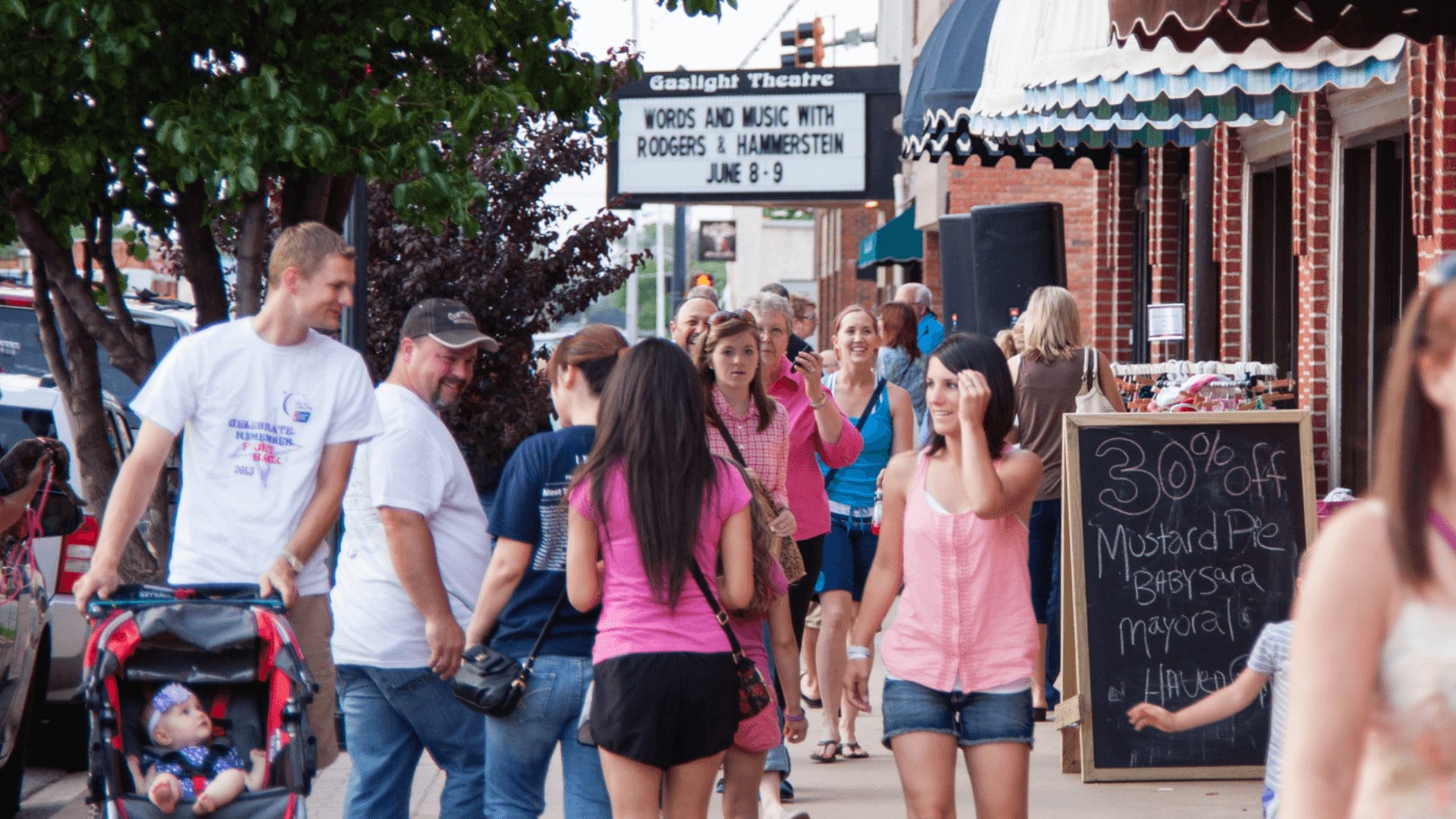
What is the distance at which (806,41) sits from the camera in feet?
98.1

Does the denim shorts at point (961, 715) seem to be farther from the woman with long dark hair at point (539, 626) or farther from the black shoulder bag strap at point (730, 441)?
the black shoulder bag strap at point (730, 441)

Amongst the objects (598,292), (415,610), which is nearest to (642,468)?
(415,610)

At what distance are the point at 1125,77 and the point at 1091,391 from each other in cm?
166

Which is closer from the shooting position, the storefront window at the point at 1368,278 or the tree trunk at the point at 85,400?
the tree trunk at the point at 85,400

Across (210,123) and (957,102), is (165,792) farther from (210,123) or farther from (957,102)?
(957,102)

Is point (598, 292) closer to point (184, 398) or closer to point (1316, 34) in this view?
point (1316, 34)

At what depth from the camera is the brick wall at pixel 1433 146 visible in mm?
8219

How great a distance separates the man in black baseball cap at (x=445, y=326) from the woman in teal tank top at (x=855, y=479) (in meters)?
3.17

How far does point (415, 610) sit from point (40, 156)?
269cm

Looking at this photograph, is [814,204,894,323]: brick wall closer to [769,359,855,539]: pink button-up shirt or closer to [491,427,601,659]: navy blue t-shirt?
[769,359,855,539]: pink button-up shirt

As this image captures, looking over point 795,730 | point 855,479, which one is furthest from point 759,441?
point 855,479

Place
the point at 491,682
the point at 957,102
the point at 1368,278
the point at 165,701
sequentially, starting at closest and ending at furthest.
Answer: the point at 491,682 < the point at 165,701 < the point at 1368,278 < the point at 957,102

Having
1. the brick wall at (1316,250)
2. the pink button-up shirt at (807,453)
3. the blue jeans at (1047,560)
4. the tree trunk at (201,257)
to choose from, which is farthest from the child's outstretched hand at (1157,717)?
the brick wall at (1316,250)

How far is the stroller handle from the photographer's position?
4605 millimetres
